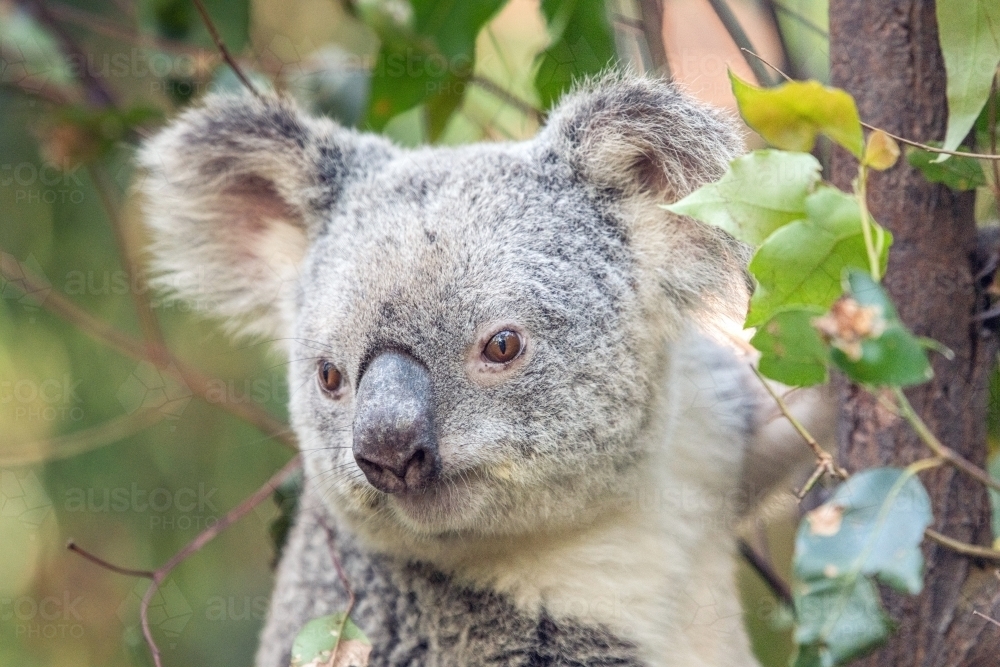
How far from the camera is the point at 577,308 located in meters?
1.92

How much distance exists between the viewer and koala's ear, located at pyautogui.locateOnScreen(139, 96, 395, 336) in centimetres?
228

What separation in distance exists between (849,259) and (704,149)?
712 millimetres

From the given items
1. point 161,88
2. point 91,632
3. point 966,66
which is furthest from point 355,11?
point 91,632

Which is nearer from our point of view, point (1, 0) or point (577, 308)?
point (577, 308)

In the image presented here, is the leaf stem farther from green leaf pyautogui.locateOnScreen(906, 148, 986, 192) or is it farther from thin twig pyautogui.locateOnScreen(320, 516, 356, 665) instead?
thin twig pyautogui.locateOnScreen(320, 516, 356, 665)

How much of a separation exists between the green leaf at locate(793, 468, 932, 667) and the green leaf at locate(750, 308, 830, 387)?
0.17 meters

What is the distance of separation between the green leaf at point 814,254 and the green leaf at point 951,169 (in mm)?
571

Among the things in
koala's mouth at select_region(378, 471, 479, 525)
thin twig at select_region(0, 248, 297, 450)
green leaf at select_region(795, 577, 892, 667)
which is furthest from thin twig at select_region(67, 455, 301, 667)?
green leaf at select_region(795, 577, 892, 667)

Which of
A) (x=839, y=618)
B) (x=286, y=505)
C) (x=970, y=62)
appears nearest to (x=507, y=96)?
(x=286, y=505)

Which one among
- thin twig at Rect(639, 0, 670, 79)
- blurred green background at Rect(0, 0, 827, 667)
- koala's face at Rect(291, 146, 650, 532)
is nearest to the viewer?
koala's face at Rect(291, 146, 650, 532)

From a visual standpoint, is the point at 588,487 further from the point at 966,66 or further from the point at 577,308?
the point at 966,66

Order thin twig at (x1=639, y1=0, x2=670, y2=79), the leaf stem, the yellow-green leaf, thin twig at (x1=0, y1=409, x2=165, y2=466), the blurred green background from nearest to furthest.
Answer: the leaf stem, the yellow-green leaf, thin twig at (x1=639, y1=0, x2=670, y2=79), the blurred green background, thin twig at (x1=0, y1=409, x2=165, y2=466)

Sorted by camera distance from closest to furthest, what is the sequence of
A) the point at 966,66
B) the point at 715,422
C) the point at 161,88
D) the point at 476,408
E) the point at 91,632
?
1. the point at 966,66
2. the point at 476,408
3. the point at 715,422
4. the point at 161,88
5. the point at 91,632

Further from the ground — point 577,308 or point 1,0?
point 577,308
